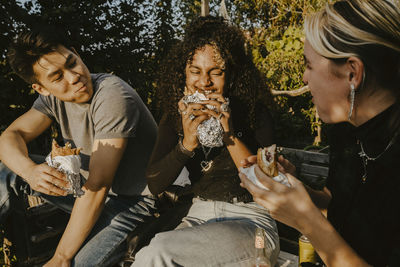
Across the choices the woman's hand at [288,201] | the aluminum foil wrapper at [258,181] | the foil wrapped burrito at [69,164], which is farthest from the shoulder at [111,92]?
the woman's hand at [288,201]

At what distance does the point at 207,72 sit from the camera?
194cm

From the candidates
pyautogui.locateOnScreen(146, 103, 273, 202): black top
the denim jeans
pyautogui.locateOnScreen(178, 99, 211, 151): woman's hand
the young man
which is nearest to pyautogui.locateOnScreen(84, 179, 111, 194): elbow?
the young man

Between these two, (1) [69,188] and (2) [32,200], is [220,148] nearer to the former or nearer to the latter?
(1) [69,188]

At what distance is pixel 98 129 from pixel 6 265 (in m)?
1.74

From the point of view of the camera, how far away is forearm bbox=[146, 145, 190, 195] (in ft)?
6.03

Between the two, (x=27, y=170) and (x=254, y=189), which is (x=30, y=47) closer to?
(x=27, y=170)

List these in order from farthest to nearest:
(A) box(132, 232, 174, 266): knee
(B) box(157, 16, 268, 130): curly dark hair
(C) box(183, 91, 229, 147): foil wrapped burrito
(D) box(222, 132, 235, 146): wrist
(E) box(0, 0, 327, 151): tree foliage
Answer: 1. (E) box(0, 0, 327, 151): tree foliage
2. (B) box(157, 16, 268, 130): curly dark hair
3. (D) box(222, 132, 235, 146): wrist
4. (C) box(183, 91, 229, 147): foil wrapped burrito
5. (A) box(132, 232, 174, 266): knee

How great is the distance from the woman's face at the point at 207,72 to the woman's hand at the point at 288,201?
2.77 ft

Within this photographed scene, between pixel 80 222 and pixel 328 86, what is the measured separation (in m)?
1.66

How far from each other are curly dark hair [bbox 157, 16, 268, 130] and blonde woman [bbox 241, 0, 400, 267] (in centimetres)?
75

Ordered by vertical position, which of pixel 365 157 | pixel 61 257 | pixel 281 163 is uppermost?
pixel 365 157

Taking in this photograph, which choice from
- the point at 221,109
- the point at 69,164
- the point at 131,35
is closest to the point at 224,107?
the point at 221,109

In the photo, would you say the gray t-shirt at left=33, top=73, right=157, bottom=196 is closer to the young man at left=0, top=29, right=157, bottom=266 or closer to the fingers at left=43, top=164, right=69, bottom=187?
the young man at left=0, top=29, right=157, bottom=266

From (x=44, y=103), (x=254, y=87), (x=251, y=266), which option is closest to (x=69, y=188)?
(x=44, y=103)
